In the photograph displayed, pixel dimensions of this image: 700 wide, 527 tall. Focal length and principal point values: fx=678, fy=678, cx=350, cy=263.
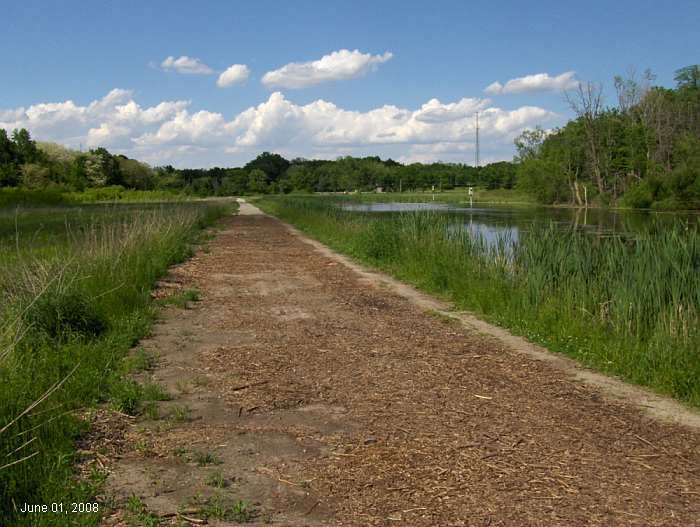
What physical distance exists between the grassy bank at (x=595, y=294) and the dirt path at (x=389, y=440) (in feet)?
2.27

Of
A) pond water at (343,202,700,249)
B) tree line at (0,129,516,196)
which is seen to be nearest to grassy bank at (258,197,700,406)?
pond water at (343,202,700,249)

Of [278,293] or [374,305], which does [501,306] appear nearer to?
[374,305]

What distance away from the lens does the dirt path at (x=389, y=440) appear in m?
3.82

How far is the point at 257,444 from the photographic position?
4.78 meters

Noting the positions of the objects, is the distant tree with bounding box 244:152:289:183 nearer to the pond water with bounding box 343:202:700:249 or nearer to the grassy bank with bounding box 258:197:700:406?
the pond water with bounding box 343:202:700:249

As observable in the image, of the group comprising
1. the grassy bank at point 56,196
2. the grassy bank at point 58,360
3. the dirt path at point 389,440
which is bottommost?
the dirt path at point 389,440

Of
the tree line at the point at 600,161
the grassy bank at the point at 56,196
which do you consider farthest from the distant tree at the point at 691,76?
the grassy bank at the point at 56,196

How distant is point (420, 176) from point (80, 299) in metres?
118

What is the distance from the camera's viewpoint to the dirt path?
3820mm

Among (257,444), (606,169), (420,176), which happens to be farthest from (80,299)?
(420,176)

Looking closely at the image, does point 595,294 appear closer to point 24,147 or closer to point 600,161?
point 600,161

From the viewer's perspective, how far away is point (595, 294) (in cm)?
905

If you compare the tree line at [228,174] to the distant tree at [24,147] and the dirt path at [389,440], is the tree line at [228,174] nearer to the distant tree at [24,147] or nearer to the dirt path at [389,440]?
the distant tree at [24,147]

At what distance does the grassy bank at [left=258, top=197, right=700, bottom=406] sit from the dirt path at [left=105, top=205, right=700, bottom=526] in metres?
0.69
